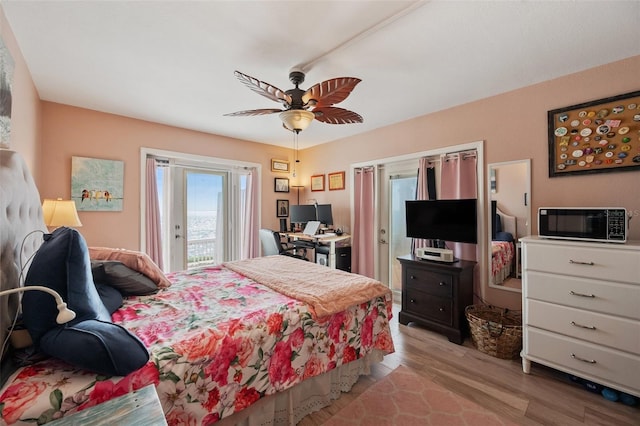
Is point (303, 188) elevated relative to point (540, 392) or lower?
elevated

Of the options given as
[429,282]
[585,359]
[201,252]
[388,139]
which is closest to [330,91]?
[388,139]

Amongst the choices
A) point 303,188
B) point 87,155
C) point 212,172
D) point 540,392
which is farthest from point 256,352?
point 303,188

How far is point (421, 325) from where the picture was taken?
2.91m

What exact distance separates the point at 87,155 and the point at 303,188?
3219 mm

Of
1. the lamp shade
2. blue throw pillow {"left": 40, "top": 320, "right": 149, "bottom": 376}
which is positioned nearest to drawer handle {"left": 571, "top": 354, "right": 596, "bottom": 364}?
blue throw pillow {"left": 40, "top": 320, "right": 149, "bottom": 376}

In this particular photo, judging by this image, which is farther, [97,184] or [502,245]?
[97,184]

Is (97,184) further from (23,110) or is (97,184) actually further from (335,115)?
(335,115)

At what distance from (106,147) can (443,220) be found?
4.18 metres

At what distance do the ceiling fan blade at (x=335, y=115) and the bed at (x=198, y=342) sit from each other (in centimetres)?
142

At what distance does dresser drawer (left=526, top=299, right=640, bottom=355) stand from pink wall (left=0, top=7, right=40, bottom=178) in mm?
4110

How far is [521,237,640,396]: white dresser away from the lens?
171 cm

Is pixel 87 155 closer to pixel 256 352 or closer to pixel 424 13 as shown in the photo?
pixel 256 352

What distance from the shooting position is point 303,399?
1.70m

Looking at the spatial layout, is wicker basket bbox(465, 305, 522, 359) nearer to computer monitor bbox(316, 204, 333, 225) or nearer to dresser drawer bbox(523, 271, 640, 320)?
dresser drawer bbox(523, 271, 640, 320)
